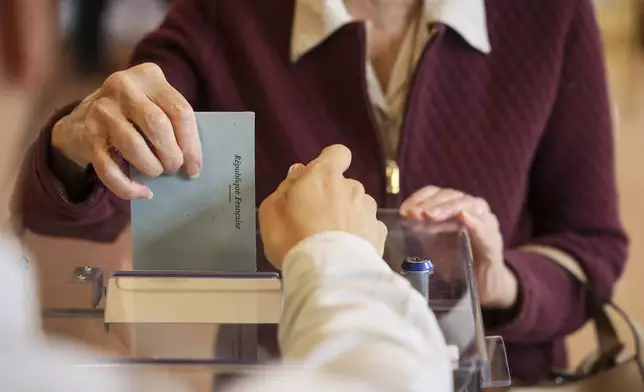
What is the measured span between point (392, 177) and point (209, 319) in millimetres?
343

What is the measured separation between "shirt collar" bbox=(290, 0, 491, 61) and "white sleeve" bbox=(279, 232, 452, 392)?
0.42m

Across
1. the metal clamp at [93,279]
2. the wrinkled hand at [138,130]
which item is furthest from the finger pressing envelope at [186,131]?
the metal clamp at [93,279]

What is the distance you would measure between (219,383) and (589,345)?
76 cm

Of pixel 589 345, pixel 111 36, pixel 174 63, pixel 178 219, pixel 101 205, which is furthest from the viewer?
pixel 111 36

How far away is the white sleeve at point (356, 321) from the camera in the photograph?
338mm

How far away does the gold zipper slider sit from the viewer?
76cm

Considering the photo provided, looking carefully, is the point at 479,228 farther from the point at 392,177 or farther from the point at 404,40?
the point at 404,40

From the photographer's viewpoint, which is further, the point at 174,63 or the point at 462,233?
the point at 174,63

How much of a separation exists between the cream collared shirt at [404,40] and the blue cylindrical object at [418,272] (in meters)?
0.29

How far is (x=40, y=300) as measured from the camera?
47 cm

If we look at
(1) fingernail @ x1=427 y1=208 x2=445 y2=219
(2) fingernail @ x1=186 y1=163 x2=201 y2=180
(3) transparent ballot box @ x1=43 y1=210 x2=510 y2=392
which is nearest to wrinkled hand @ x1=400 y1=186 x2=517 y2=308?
(1) fingernail @ x1=427 y1=208 x2=445 y2=219

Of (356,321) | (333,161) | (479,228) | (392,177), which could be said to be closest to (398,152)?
(392,177)

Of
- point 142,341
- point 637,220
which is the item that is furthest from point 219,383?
point 637,220

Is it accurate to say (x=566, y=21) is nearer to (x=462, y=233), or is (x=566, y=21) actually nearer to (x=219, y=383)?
(x=462, y=233)
